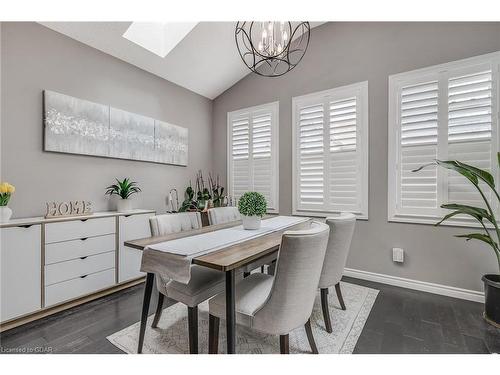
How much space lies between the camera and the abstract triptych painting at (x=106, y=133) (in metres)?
2.56

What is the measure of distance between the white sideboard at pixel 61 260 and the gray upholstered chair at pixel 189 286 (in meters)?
0.97

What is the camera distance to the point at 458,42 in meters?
2.60

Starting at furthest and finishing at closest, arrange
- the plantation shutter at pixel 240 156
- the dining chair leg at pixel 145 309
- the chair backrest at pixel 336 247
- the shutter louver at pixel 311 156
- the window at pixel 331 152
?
the plantation shutter at pixel 240 156 < the shutter louver at pixel 311 156 < the window at pixel 331 152 < the chair backrest at pixel 336 247 < the dining chair leg at pixel 145 309

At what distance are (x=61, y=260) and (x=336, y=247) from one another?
7.95 feet

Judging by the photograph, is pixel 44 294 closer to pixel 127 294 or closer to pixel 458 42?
pixel 127 294

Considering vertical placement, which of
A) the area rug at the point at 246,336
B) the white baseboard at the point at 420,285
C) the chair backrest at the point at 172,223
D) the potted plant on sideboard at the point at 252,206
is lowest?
the area rug at the point at 246,336

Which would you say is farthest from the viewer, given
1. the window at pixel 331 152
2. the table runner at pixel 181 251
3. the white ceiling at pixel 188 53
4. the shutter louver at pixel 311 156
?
the shutter louver at pixel 311 156

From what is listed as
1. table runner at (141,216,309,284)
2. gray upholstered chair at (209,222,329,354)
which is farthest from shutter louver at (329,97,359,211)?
gray upholstered chair at (209,222,329,354)

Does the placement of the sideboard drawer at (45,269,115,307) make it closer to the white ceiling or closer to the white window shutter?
the white window shutter

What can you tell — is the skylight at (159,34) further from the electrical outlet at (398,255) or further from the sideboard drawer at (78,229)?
the electrical outlet at (398,255)

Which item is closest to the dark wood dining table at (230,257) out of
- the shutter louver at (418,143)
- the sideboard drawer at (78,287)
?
the sideboard drawer at (78,287)

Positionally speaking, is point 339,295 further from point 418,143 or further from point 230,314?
point 418,143

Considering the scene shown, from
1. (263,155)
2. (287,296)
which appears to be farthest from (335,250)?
(263,155)

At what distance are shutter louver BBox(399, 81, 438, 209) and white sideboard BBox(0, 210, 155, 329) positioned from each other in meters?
3.14
